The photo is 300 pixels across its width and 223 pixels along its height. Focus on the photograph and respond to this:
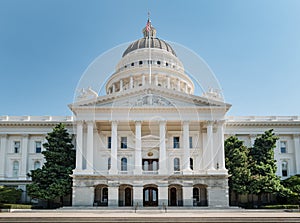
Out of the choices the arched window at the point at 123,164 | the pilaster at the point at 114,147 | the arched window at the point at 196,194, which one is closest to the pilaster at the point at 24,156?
the arched window at the point at 123,164

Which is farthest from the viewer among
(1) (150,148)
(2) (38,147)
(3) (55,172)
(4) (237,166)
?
(2) (38,147)

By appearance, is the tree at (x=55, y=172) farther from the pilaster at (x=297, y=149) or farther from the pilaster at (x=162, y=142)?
the pilaster at (x=297, y=149)

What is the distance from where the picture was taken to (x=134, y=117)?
4459cm

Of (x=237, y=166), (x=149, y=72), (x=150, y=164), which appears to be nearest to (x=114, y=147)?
(x=150, y=164)

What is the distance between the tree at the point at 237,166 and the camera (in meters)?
43.4

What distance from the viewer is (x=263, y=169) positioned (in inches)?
1731

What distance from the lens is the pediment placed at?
44.7 m

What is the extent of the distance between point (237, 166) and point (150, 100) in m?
13.9

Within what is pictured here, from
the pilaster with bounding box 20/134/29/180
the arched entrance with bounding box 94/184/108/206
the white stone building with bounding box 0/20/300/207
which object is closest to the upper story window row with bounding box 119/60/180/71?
the white stone building with bounding box 0/20/300/207

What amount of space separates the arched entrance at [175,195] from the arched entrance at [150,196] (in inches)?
84.8

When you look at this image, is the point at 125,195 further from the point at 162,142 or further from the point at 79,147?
the point at 79,147

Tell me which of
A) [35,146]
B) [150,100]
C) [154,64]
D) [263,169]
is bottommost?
[263,169]

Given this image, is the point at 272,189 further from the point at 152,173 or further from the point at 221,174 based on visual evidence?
the point at 152,173

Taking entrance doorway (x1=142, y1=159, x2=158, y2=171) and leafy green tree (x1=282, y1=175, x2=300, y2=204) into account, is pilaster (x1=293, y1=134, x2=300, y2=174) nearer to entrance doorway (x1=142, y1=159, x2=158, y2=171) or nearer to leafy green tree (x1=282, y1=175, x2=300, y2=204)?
leafy green tree (x1=282, y1=175, x2=300, y2=204)
